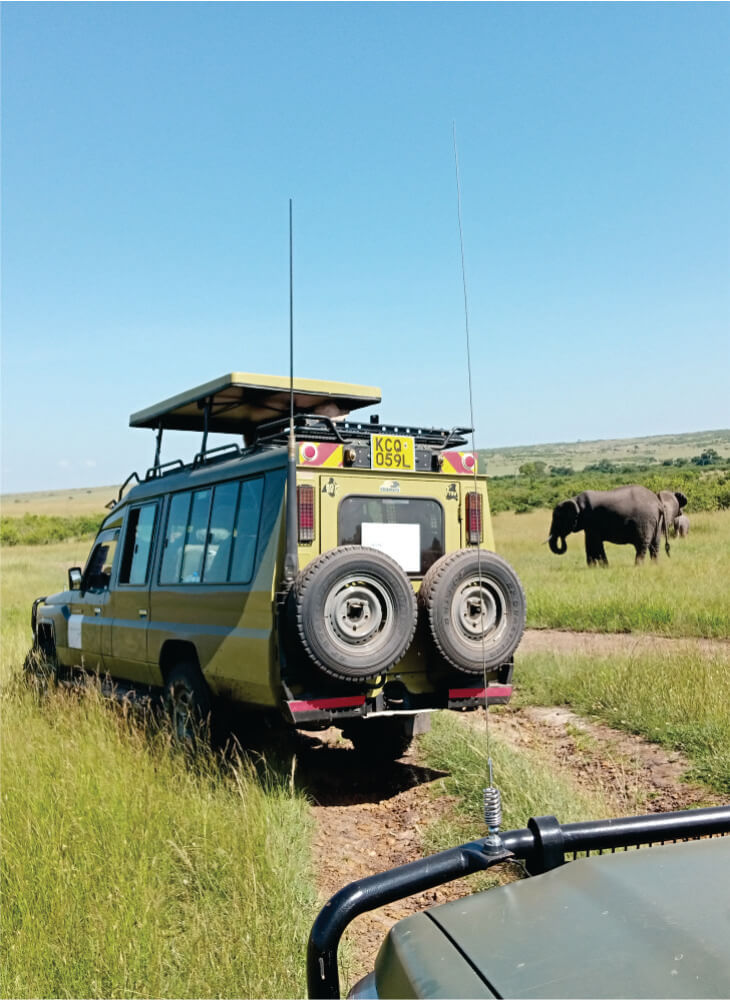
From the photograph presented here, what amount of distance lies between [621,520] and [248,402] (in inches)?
651

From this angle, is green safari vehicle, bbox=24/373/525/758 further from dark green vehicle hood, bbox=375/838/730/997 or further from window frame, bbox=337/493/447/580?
→ dark green vehicle hood, bbox=375/838/730/997

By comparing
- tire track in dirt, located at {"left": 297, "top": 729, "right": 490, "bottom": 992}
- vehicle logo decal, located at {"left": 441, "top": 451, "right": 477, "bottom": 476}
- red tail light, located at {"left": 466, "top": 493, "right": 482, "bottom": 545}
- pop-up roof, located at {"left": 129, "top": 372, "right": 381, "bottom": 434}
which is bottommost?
tire track in dirt, located at {"left": 297, "top": 729, "right": 490, "bottom": 992}

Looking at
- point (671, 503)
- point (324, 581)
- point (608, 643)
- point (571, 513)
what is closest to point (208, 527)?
point (324, 581)

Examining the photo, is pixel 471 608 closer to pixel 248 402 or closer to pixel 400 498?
pixel 400 498

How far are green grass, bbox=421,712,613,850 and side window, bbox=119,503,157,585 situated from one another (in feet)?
9.76

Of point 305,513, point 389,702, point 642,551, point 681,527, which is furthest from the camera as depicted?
point 681,527

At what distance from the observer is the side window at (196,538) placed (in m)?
7.15

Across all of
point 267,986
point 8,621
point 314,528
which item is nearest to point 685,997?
point 267,986

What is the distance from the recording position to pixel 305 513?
6141mm

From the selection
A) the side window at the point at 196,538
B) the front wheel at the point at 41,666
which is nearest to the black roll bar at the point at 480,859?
the side window at the point at 196,538

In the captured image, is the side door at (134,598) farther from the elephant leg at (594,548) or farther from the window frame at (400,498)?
the elephant leg at (594,548)

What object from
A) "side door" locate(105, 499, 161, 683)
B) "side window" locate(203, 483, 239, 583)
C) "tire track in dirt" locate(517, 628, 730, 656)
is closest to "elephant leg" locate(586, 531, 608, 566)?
"tire track in dirt" locate(517, 628, 730, 656)

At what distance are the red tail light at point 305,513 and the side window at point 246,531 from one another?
0.40 m

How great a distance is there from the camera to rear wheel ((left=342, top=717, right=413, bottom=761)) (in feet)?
23.7
